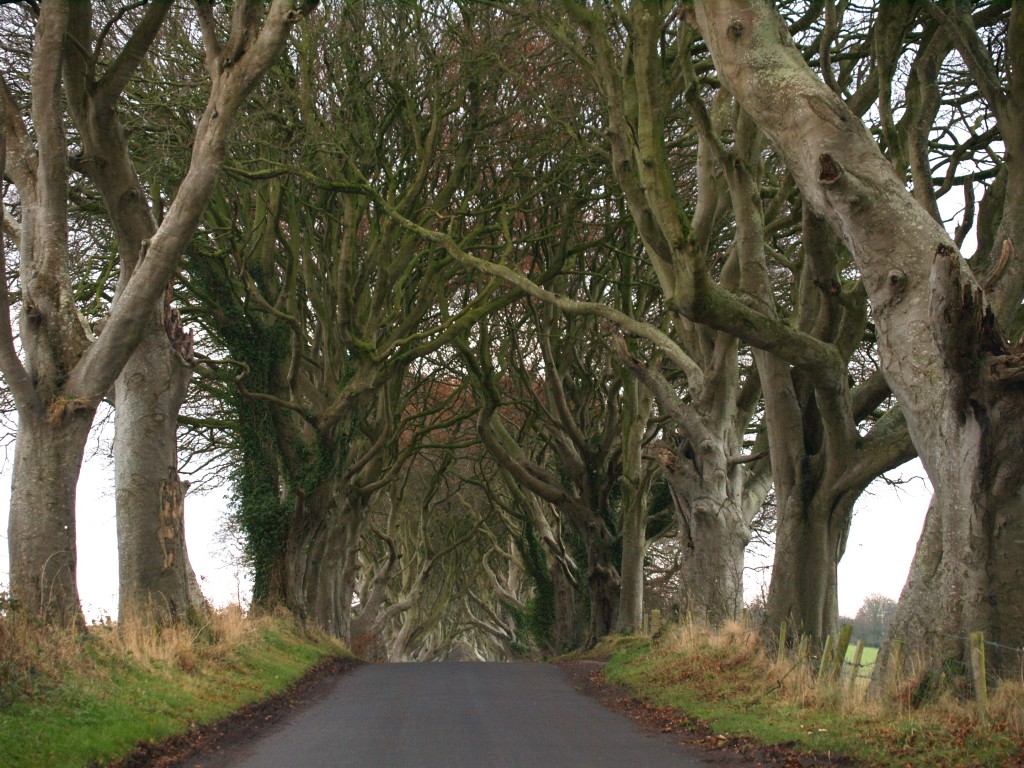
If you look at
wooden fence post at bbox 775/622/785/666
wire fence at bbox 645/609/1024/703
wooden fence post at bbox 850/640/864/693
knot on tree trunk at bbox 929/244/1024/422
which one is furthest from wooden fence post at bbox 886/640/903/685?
wooden fence post at bbox 775/622/785/666

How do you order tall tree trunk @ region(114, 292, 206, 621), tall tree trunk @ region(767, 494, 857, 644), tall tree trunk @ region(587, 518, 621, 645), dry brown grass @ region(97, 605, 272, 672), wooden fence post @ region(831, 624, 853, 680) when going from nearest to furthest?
wooden fence post @ region(831, 624, 853, 680) < dry brown grass @ region(97, 605, 272, 672) < tall tree trunk @ region(767, 494, 857, 644) < tall tree trunk @ region(114, 292, 206, 621) < tall tree trunk @ region(587, 518, 621, 645)

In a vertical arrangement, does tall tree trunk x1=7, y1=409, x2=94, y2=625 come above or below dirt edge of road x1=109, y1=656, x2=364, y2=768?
above

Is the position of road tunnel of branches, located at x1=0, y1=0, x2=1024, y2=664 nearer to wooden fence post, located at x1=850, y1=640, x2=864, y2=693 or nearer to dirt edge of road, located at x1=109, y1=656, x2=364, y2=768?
wooden fence post, located at x1=850, y1=640, x2=864, y2=693

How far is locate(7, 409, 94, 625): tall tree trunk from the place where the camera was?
10141 mm

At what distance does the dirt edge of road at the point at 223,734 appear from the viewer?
25.6 feet

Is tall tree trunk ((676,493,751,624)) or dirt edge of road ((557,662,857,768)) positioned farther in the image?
tall tree trunk ((676,493,751,624))

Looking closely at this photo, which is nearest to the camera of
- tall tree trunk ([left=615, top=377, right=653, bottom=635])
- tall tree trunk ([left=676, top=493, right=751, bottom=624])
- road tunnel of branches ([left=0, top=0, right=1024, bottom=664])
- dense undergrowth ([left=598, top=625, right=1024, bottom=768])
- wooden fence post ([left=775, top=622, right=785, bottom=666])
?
dense undergrowth ([left=598, top=625, right=1024, bottom=768])

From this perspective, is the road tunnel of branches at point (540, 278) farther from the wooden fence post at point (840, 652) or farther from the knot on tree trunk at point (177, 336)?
the wooden fence post at point (840, 652)

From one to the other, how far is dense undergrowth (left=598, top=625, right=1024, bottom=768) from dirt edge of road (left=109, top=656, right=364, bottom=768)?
4.12 m

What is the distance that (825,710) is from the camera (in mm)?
9047

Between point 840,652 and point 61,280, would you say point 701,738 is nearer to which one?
point 840,652

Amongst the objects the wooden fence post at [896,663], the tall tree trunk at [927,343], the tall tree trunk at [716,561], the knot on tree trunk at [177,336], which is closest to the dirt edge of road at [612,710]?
the wooden fence post at [896,663]

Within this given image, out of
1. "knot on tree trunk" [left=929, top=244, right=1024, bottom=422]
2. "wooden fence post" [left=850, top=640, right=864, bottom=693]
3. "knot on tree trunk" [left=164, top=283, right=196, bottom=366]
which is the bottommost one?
"wooden fence post" [left=850, top=640, right=864, bottom=693]

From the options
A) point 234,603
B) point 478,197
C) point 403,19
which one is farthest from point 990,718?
point 478,197
